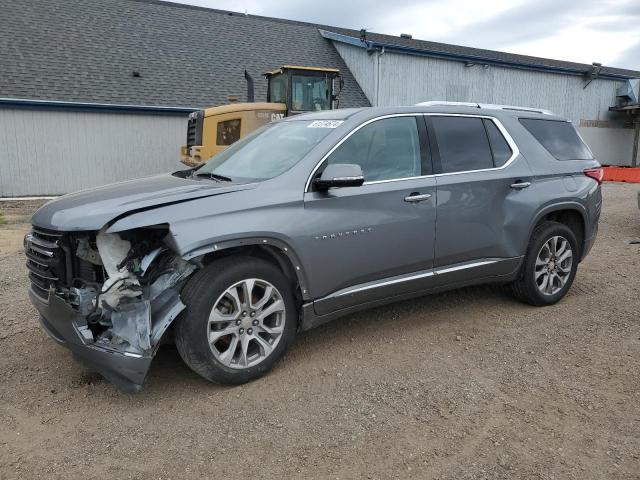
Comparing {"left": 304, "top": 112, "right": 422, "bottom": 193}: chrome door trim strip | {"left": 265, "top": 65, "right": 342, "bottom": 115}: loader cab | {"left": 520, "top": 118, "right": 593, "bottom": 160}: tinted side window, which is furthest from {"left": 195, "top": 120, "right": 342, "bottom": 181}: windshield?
{"left": 265, "top": 65, "right": 342, "bottom": 115}: loader cab

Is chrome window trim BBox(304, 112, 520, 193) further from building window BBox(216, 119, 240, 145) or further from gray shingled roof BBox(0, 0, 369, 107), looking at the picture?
gray shingled roof BBox(0, 0, 369, 107)

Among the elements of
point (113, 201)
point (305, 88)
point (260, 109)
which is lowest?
point (113, 201)

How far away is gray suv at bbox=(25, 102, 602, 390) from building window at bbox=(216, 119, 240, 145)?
7208mm

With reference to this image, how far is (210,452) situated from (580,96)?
1160 inches

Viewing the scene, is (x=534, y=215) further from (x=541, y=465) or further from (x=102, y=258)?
(x=102, y=258)

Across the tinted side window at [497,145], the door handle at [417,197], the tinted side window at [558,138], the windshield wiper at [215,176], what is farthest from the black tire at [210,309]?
the tinted side window at [558,138]

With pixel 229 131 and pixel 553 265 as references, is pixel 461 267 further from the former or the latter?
pixel 229 131

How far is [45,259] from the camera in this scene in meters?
3.32

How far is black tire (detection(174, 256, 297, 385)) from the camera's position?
3.24 m

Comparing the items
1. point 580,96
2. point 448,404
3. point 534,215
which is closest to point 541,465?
point 448,404

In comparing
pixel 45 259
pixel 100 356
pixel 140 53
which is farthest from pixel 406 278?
pixel 140 53

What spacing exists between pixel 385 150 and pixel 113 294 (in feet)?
7.34

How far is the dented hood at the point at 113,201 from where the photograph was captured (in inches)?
124

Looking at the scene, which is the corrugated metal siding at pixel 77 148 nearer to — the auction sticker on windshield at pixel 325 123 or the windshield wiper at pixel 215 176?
the windshield wiper at pixel 215 176
